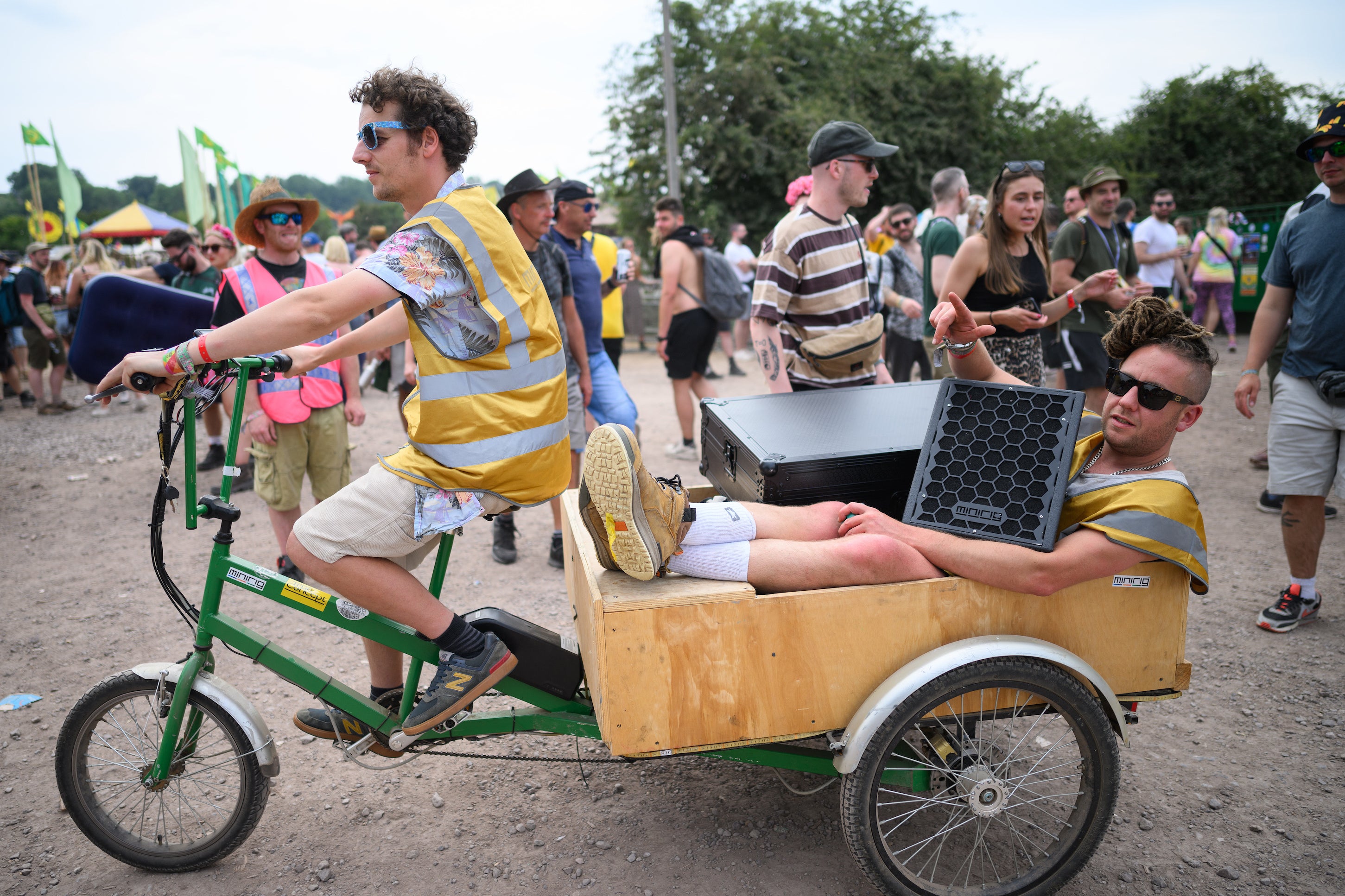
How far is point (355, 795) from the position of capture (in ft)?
9.47

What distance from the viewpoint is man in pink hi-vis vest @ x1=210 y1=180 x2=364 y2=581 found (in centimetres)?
410

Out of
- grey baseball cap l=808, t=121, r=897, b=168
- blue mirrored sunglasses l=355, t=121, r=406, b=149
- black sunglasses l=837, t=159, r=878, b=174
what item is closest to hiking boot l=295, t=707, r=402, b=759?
blue mirrored sunglasses l=355, t=121, r=406, b=149

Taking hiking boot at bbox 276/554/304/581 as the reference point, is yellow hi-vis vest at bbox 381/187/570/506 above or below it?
above

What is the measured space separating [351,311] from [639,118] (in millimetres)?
17849

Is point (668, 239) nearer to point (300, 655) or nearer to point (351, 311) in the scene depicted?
point (300, 655)

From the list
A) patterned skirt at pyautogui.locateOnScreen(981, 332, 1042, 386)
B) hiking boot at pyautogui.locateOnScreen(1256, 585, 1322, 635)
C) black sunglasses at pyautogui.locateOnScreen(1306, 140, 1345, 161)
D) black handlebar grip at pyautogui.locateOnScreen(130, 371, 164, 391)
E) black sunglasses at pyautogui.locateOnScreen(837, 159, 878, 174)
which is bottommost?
hiking boot at pyautogui.locateOnScreen(1256, 585, 1322, 635)

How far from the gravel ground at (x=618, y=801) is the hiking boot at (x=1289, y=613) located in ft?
0.23

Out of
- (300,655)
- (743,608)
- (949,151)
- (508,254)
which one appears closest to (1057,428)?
(743,608)

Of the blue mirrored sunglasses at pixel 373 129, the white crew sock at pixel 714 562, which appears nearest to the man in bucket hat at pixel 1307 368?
the white crew sock at pixel 714 562

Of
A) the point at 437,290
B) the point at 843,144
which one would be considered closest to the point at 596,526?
the point at 437,290

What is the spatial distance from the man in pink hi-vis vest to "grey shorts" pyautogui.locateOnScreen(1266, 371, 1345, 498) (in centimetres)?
436

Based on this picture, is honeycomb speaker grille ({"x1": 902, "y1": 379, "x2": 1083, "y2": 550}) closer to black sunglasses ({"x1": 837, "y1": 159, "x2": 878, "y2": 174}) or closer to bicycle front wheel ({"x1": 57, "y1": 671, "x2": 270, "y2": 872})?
black sunglasses ({"x1": 837, "y1": 159, "x2": 878, "y2": 174})

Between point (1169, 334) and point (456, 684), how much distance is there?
2.19 m

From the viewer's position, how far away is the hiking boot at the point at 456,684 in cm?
231
